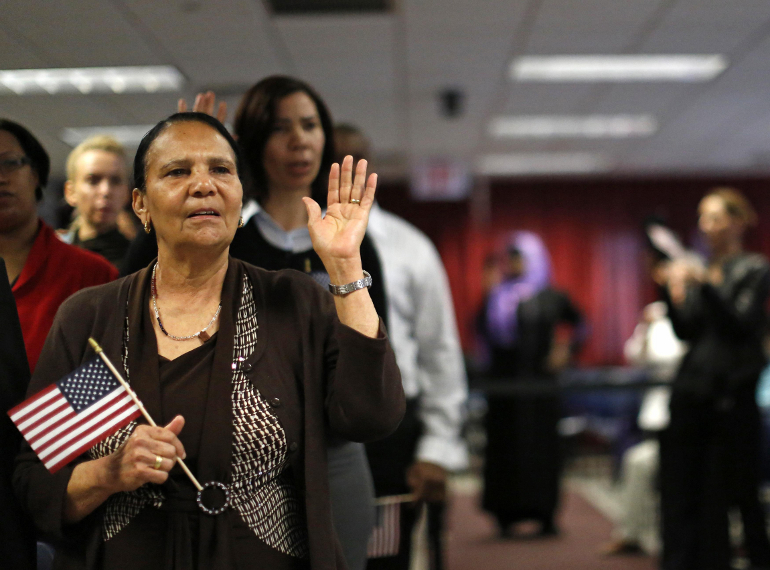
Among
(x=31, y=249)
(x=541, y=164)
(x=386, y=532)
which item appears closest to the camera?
(x=31, y=249)

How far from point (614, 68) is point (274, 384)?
15.7 feet

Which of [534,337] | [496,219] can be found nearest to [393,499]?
[534,337]

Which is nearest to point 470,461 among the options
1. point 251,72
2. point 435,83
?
point 435,83

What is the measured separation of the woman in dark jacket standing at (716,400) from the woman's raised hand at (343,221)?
2333mm

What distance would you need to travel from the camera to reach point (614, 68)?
5.32m

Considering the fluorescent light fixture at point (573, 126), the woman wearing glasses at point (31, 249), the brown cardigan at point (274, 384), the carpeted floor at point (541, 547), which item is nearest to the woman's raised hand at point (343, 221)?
the brown cardigan at point (274, 384)

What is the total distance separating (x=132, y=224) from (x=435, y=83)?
4394 millimetres

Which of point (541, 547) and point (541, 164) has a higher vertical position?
point (541, 164)

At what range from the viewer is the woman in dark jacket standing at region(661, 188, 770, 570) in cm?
327

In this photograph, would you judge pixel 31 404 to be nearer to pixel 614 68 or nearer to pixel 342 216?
pixel 342 216

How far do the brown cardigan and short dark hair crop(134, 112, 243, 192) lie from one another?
0.16m

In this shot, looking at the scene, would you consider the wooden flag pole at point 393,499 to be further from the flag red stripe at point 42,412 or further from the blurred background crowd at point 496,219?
→ the flag red stripe at point 42,412

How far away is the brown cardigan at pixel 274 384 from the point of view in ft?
3.82

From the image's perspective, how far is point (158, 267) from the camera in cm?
127
